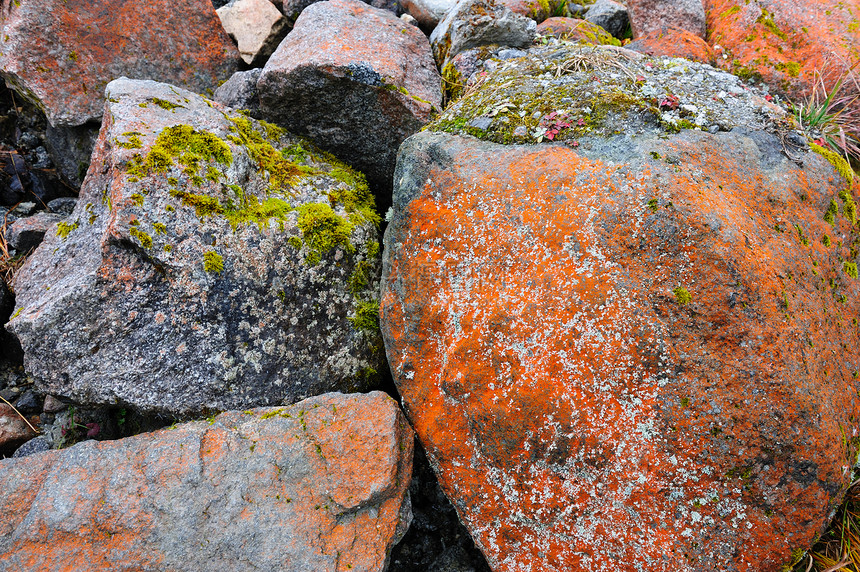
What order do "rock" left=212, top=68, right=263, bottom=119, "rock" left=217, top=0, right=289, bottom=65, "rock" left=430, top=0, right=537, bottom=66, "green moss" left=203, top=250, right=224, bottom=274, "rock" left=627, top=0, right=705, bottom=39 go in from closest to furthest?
"green moss" left=203, top=250, right=224, bottom=274 → "rock" left=212, top=68, right=263, bottom=119 → "rock" left=430, top=0, right=537, bottom=66 → "rock" left=217, top=0, right=289, bottom=65 → "rock" left=627, top=0, right=705, bottom=39

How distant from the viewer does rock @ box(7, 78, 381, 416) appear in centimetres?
280

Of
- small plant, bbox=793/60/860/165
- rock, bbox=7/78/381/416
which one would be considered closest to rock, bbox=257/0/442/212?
rock, bbox=7/78/381/416

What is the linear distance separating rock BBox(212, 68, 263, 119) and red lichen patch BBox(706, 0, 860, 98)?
455 cm

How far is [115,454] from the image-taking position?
8.41ft

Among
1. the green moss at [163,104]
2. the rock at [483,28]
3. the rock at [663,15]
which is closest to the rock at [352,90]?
the rock at [483,28]

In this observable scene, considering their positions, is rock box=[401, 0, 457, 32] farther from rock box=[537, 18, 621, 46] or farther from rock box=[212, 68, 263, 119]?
rock box=[212, 68, 263, 119]

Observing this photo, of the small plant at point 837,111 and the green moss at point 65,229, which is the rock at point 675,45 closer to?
the small plant at point 837,111

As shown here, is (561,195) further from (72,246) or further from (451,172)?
(72,246)

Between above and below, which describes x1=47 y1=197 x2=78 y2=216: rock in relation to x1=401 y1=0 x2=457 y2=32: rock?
below

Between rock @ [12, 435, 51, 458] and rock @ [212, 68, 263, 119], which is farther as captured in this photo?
rock @ [212, 68, 263, 119]

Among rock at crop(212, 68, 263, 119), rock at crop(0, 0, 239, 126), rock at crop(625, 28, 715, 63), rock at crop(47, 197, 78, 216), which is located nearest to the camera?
rock at crop(0, 0, 239, 126)

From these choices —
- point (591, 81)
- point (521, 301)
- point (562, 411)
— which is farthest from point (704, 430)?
point (591, 81)

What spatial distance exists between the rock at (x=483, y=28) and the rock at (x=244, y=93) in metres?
1.71

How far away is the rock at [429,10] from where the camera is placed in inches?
197
